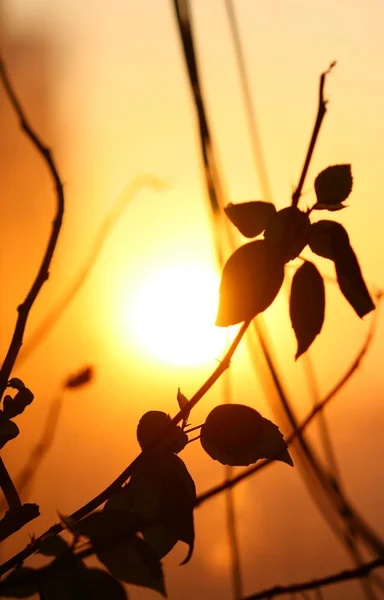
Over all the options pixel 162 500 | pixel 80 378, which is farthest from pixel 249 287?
pixel 80 378

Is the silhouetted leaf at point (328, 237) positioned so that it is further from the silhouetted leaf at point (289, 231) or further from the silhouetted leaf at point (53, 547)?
the silhouetted leaf at point (53, 547)

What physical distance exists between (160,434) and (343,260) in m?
0.17

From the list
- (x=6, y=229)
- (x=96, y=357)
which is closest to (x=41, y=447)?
(x=96, y=357)

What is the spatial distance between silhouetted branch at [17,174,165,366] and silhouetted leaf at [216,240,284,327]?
37 centimetres

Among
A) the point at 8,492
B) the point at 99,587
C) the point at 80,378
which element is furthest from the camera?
the point at 80,378

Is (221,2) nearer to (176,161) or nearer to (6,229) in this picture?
(176,161)

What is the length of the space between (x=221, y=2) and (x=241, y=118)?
0.17 metres

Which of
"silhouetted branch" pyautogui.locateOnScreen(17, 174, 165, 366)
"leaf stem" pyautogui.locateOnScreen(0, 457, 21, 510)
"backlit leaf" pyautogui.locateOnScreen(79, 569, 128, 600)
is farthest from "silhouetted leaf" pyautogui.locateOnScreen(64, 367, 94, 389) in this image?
"backlit leaf" pyautogui.locateOnScreen(79, 569, 128, 600)

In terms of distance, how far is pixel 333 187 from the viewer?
1.19 feet

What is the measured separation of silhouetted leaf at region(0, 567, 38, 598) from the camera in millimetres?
313

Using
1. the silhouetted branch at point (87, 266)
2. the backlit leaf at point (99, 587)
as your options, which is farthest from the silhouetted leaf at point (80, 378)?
the backlit leaf at point (99, 587)

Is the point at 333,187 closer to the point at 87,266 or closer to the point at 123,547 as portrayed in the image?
the point at 123,547

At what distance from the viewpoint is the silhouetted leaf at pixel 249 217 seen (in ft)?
1.25

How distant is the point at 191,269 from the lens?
66 cm
